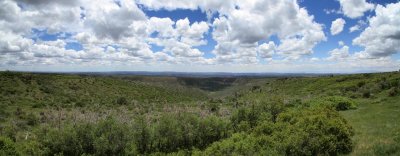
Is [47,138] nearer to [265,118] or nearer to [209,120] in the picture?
[209,120]

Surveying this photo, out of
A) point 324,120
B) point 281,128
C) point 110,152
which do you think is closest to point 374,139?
point 324,120

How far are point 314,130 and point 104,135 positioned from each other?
556 inches

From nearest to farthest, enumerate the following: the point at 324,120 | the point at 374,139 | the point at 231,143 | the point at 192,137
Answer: the point at 374,139 → the point at 324,120 → the point at 231,143 → the point at 192,137

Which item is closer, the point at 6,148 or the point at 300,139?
the point at 300,139

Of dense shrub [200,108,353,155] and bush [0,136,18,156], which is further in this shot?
bush [0,136,18,156]

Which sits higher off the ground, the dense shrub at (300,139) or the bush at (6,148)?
the dense shrub at (300,139)

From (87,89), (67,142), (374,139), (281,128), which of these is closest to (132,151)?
(67,142)

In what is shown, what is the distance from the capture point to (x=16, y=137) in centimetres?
2498

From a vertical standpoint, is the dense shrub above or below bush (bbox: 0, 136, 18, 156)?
above

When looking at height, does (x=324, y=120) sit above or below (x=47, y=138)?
above

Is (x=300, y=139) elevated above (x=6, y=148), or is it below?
above

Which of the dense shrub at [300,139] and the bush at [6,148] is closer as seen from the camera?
the dense shrub at [300,139]

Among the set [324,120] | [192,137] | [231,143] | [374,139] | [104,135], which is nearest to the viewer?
[374,139]

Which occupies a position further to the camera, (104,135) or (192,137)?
(192,137)
